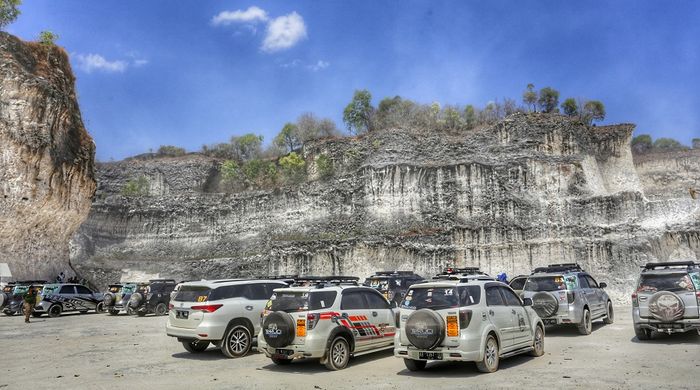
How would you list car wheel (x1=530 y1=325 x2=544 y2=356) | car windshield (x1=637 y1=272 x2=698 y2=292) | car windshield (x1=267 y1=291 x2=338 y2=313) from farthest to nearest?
car windshield (x1=637 y1=272 x2=698 y2=292) < car wheel (x1=530 y1=325 x2=544 y2=356) < car windshield (x1=267 y1=291 x2=338 y2=313)

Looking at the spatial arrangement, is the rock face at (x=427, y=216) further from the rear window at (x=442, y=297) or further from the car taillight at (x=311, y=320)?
the car taillight at (x=311, y=320)

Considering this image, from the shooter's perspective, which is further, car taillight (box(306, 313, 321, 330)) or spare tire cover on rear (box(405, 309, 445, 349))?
car taillight (box(306, 313, 321, 330))

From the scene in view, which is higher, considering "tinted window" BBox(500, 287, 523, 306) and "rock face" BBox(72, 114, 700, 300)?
"rock face" BBox(72, 114, 700, 300)

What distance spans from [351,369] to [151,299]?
19.0 m

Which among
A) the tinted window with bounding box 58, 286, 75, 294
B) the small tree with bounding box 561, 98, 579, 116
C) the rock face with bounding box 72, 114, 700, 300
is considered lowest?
the tinted window with bounding box 58, 286, 75, 294

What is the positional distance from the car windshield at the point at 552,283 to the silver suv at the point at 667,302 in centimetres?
221

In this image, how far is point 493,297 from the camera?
1053 centimetres

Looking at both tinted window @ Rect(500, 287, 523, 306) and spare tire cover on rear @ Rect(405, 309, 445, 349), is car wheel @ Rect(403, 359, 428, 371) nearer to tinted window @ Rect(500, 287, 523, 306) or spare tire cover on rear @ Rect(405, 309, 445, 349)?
spare tire cover on rear @ Rect(405, 309, 445, 349)

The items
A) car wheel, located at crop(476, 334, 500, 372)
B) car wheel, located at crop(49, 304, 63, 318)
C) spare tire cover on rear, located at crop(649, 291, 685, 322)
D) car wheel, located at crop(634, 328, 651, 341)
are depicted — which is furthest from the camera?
car wheel, located at crop(49, 304, 63, 318)

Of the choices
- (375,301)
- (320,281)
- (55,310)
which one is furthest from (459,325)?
(55,310)

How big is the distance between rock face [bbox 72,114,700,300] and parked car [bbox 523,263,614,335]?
17723mm

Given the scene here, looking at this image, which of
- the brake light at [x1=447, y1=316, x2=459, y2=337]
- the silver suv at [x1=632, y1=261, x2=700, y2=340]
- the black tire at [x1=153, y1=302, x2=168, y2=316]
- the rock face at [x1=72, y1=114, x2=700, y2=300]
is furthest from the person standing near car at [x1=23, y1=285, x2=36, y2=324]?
the rock face at [x1=72, y1=114, x2=700, y2=300]

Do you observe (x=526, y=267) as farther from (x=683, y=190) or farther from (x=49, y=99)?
(x=49, y=99)

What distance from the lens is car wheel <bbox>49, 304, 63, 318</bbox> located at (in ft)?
86.0
